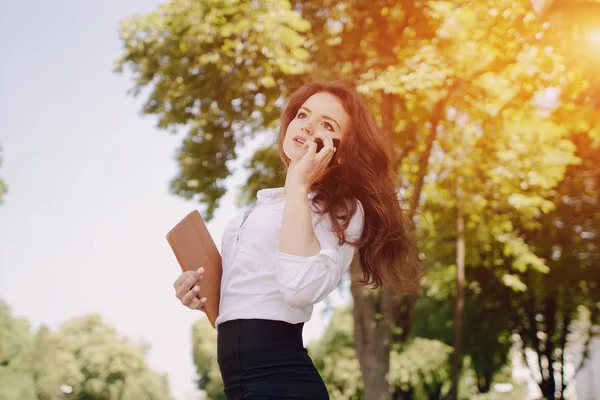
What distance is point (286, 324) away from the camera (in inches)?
77.2

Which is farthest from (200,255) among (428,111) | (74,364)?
(74,364)

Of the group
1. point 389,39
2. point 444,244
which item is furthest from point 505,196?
point 389,39

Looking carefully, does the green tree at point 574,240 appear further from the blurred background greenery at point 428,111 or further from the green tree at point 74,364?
the green tree at point 74,364

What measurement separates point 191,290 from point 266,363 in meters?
0.36

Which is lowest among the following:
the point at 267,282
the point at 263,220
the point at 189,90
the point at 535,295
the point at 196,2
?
the point at 267,282

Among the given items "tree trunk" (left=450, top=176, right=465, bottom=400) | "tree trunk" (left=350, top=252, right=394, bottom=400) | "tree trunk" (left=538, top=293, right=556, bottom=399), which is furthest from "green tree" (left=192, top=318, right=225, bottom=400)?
"tree trunk" (left=350, top=252, right=394, bottom=400)

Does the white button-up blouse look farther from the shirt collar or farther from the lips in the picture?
the lips

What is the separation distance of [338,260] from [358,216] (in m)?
0.24

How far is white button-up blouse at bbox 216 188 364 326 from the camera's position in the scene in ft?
6.11

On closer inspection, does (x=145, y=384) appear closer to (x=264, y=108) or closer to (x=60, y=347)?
(x=60, y=347)

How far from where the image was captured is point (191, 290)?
6.77ft

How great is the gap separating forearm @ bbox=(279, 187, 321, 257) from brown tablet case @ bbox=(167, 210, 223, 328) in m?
0.36

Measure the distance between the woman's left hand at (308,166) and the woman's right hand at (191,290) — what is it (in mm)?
419

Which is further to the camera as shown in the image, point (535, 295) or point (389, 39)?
point (535, 295)
